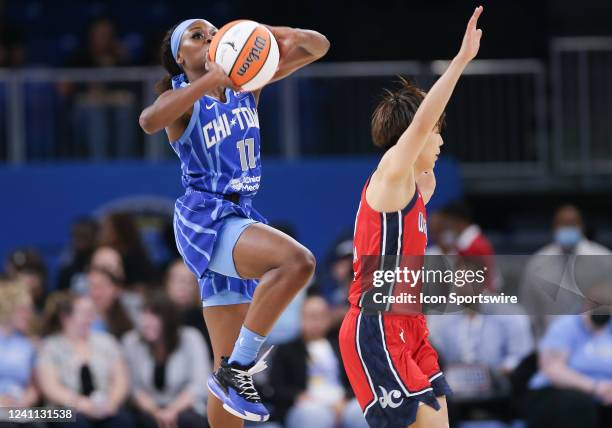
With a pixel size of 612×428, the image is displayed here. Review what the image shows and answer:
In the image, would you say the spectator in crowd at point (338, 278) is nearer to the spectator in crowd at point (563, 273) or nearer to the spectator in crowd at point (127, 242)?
the spectator in crowd at point (563, 273)

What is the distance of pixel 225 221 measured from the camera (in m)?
7.00

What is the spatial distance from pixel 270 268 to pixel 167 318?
161 inches

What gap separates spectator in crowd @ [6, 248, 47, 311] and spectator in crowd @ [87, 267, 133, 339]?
26.0 inches

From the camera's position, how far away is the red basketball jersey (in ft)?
21.4

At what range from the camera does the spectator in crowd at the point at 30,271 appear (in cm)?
1204

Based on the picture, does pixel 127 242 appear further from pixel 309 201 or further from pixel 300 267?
pixel 300 267

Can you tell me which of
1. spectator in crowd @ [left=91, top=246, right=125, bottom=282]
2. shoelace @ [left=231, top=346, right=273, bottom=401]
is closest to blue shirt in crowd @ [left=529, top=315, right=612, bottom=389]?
Result: spectator in crowd @ [left=91, top=246, right=125, bottom=282]

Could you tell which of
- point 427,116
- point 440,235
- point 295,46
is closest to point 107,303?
point 440,235

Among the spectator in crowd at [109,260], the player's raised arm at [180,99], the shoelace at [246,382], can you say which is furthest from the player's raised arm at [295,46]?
the spectator in crowd at [109,260]

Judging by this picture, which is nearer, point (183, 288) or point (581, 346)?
point (581, 346)

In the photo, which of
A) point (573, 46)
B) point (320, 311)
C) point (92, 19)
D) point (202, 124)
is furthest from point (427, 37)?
point (202, 124)

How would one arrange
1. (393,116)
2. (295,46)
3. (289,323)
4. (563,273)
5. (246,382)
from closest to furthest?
(393,116)
(246,382)
(295,46)
(563,273)
(289,323)

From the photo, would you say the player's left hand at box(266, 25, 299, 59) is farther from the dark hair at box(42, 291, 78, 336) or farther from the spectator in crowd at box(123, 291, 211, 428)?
the dark hair at box(42, 291, 78, 336)

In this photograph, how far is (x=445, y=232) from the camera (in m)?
12.3
